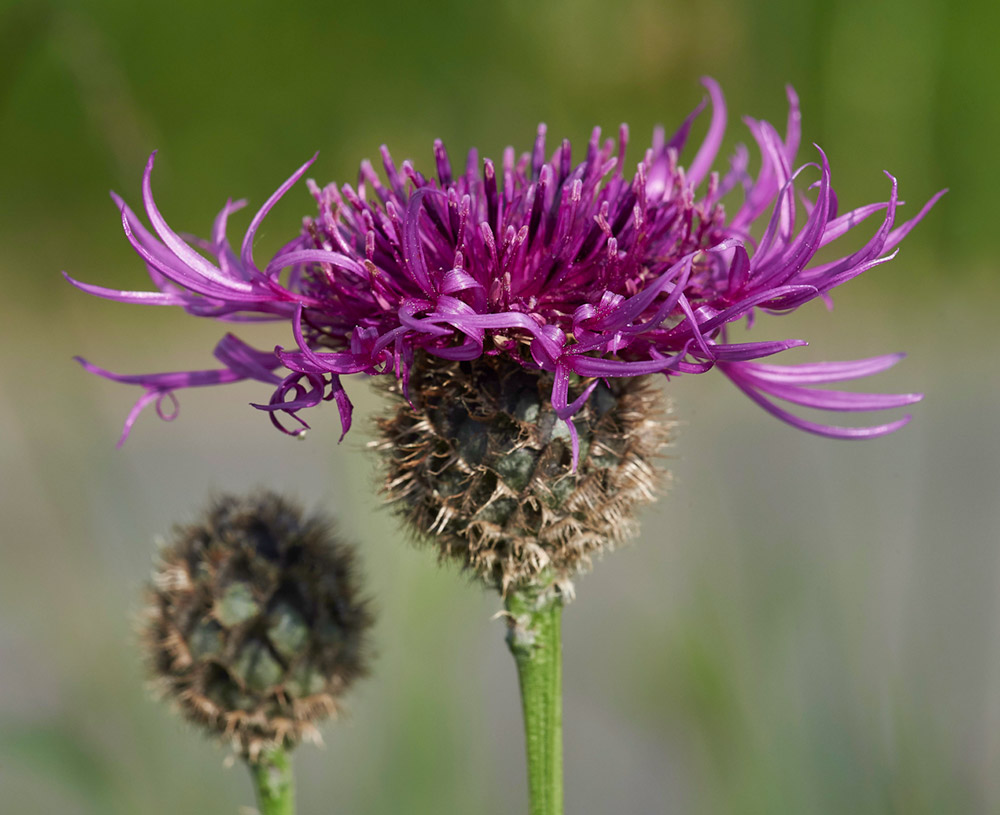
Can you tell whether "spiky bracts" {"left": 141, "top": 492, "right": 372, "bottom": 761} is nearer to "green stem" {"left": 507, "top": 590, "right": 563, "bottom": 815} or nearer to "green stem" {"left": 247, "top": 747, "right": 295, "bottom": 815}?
"green stem" {"left": 247, "top": 747, "right": 295, "bottom": 815}

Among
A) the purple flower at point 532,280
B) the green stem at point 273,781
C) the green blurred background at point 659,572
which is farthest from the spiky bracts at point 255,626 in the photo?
the purple flower at point 532,280

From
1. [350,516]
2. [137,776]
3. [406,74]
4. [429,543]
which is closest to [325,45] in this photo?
[406,74]

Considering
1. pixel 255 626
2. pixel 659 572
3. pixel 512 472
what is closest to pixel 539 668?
pixel 512 472

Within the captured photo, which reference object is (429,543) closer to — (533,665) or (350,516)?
(533,665)

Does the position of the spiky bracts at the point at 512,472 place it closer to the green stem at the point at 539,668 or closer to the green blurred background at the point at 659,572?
the green stem at the point at 539,668

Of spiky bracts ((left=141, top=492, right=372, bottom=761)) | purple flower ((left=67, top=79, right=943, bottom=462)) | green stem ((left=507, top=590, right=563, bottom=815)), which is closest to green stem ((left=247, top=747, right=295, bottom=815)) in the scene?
spiky bracts ((left=141, top=492, right=372, bottom=761))

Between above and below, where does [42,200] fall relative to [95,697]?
above
